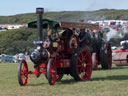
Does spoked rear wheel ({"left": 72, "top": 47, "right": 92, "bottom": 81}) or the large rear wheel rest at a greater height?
spoked rear wheel ({"left": 72, "top": 47, "right": 92, "bottom": 81})

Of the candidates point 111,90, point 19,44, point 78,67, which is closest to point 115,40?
point 19,44

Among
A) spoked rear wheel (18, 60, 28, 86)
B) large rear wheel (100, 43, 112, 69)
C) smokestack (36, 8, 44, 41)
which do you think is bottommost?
large rear wheel (100, 43, 112, 69)

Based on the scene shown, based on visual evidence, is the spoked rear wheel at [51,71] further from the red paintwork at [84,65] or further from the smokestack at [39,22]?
the red paintwork at [84,65]

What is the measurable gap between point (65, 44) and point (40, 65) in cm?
120

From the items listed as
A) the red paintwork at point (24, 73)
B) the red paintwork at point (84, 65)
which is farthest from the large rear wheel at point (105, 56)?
the red paintwork at point (24, 73)

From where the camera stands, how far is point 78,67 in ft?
38.2

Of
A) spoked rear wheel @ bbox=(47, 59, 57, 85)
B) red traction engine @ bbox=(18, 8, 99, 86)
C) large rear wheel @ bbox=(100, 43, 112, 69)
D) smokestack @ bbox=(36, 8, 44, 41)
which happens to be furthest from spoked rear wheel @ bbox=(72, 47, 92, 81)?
large rear wheel @ bbox=(100, 43, 112, 69)

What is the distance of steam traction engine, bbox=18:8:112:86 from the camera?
34.2ft

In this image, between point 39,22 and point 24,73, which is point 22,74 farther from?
point 39,22

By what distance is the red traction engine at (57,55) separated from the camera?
10438 millimetres

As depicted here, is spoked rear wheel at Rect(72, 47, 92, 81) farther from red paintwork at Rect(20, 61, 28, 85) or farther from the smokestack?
red paintwork at Rect(20, 61, 28, 85)

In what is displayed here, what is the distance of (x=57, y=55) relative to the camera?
11.1 meters

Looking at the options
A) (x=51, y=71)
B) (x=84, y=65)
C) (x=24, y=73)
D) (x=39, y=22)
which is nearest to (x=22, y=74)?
(x=24, y=73)

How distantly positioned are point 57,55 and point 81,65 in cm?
101
